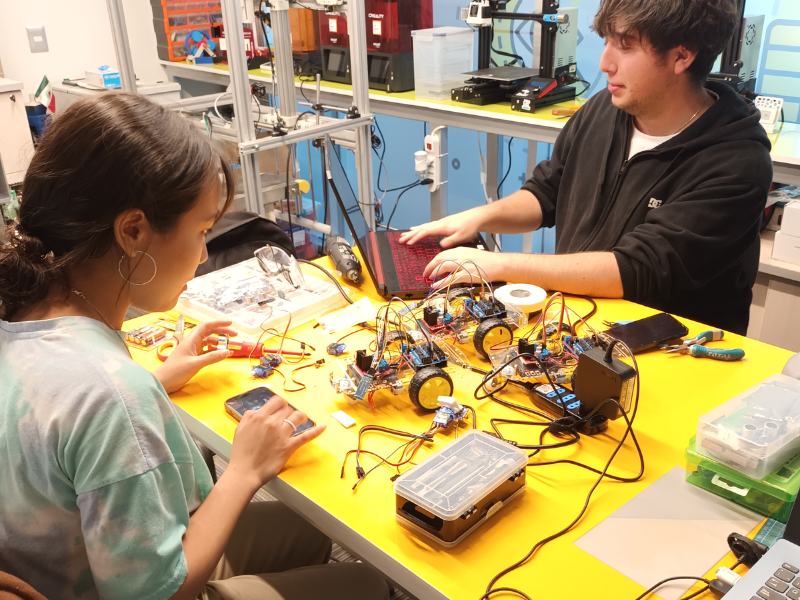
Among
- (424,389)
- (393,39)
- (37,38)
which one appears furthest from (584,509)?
(37,38)

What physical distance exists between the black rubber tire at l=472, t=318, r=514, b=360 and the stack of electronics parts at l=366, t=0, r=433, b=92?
2.32 m

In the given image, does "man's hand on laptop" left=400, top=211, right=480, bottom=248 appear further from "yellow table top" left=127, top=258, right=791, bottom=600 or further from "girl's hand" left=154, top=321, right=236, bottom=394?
"girl's hand" left=154, top=321, right=236, bottom=394

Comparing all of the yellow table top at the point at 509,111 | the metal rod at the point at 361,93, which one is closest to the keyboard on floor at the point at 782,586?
the yellow table top at the point at 509,111

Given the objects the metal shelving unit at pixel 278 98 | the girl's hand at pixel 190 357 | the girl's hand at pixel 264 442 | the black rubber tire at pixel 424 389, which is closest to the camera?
the girl's hand at pixel 264 442

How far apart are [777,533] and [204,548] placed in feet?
2.39

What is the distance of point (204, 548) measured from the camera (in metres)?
0.89

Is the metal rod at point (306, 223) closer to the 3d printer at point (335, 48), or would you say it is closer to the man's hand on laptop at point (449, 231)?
the 3d printer at point (335, 48)

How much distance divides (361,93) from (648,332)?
1.83 meters

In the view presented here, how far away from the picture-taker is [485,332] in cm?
125

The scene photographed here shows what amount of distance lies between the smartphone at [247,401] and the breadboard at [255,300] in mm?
219

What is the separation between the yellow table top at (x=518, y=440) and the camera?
0.83 m

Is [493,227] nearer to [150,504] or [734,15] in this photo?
[734,15]

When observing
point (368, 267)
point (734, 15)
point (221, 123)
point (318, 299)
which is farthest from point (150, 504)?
point (221, 123)

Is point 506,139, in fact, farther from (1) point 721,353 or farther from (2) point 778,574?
(2) point 778,574
